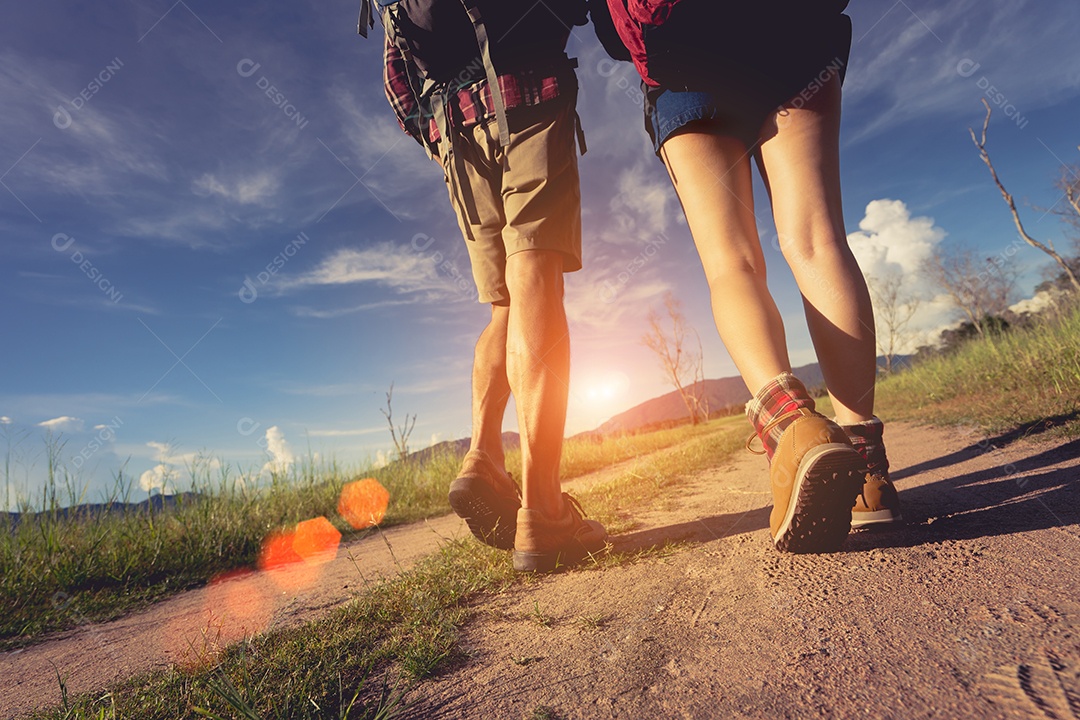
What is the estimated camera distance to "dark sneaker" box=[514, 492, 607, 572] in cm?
161

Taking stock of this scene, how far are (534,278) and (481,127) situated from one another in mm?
634

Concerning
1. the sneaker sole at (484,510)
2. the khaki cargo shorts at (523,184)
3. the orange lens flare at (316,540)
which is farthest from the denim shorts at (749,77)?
the orange lens flare at (316,540)

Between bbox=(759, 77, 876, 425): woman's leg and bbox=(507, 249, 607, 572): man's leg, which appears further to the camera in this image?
bbox=(507, 249, 607, 572): man's leg

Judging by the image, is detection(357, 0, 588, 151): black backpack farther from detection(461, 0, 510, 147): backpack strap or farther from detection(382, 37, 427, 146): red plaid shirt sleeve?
detection(382, 37, 427, 146): red plaid shirt sleeve

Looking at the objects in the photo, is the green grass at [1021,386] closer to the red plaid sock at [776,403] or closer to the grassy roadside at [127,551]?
the red plaid sock at [776,403]

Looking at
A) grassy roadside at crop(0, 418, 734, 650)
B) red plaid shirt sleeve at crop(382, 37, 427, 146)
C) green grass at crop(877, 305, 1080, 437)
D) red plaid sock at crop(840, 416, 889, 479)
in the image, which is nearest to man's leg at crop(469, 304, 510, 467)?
red plaid shirt sleeve at crop(382, 37, 427, 146)

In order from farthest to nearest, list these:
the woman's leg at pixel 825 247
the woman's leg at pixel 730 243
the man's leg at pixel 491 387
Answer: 1. the man's leg at pixel 491 387
2. the woman's leg at pixel 825 247
3. the woman's leg at pixel 730 243

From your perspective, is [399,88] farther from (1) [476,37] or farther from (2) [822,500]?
(2) [822,500]

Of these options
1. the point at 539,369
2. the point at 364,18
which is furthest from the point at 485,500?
the point at 364,18

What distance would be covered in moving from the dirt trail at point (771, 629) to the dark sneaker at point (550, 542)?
9 centimetres

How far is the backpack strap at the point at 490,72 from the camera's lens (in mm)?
1787

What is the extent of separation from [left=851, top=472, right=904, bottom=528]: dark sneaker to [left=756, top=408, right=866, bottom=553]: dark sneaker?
0.20 meters

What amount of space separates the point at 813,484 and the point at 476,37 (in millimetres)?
1846

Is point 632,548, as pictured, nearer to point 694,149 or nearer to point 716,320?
point 716,320
